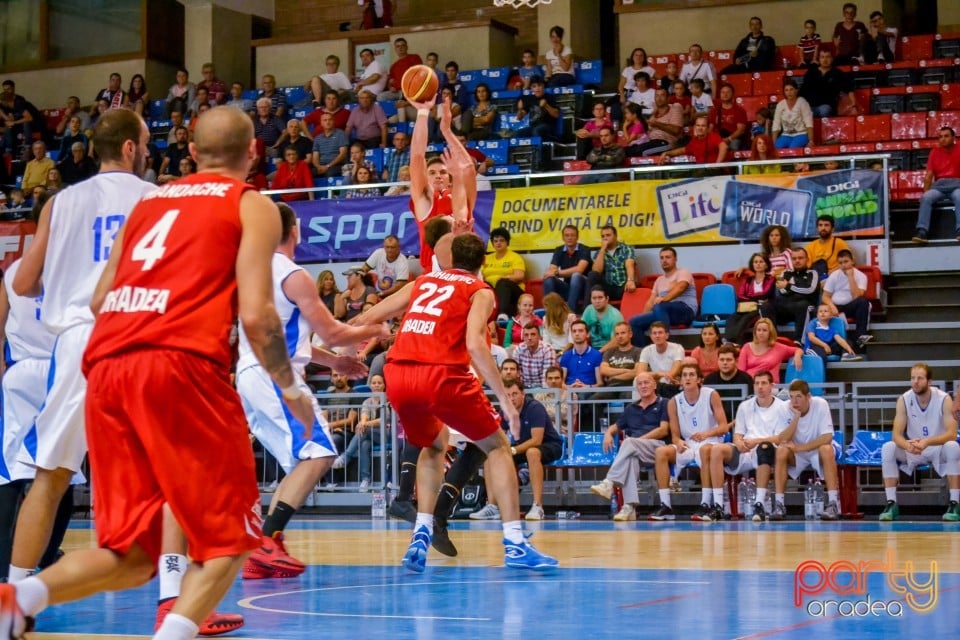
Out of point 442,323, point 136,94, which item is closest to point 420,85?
point 442,323

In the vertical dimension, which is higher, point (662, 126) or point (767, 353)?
point (662, 126)

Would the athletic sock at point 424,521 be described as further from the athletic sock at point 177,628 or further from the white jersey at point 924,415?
the white jersey at point 924,415

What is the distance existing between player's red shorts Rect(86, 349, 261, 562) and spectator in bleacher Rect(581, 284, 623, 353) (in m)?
11.9

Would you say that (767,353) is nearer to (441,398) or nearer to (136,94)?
(441,398)

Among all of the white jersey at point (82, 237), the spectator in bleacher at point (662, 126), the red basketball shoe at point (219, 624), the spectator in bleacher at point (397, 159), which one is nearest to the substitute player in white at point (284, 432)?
the white jersey at point (82, 237)

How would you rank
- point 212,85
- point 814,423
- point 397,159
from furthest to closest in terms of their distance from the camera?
point 212,85
point 397,159
point 814,423

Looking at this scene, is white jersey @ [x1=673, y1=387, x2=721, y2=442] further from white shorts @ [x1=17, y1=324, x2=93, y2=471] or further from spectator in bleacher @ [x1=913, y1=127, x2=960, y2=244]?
white shorts @ [x1=17, y1=324, x2=93, y2=471]

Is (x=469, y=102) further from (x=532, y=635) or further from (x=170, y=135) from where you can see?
(x=532, y=635)

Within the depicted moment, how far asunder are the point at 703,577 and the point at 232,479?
13.3 feet

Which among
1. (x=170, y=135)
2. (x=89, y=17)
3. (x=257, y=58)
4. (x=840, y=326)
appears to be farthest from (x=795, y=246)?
(x=89, y=17)

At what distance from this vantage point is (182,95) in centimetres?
2362

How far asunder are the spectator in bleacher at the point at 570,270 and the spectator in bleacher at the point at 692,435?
3.37 metres

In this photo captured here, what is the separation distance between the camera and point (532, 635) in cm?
525

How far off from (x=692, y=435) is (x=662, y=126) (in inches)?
272
